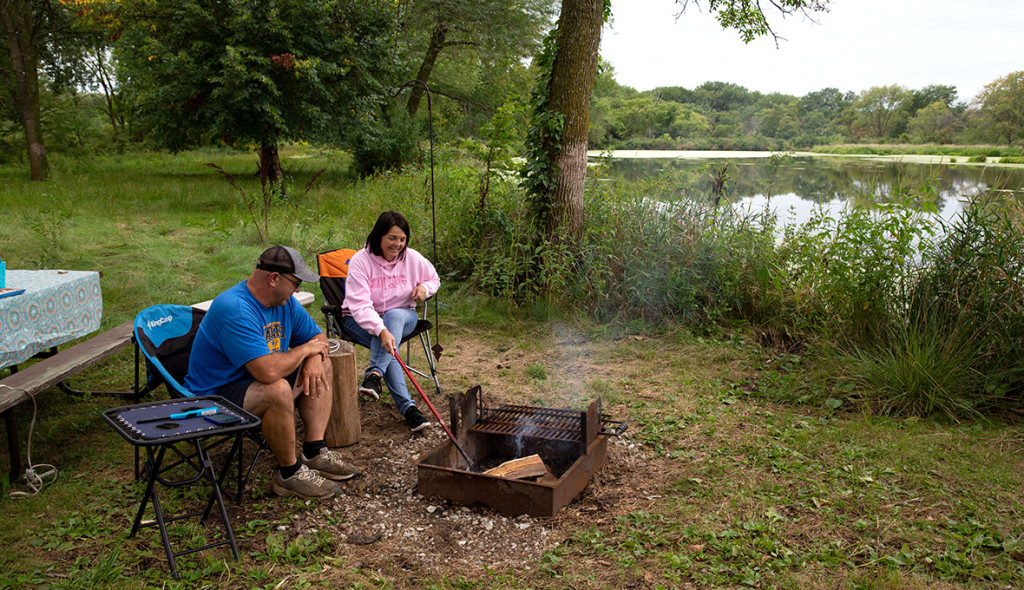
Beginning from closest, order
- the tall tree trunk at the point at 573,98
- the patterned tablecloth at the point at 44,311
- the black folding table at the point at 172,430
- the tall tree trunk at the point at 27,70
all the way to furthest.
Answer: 1. the black folding table at the point at 172,430
2. the patterned tablecloth at the point at 44,311
3. the tall tree trunk at the point at 573,98
4. the tall tree trunk at the point at 27,70

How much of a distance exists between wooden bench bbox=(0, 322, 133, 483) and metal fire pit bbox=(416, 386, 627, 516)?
1.81 m

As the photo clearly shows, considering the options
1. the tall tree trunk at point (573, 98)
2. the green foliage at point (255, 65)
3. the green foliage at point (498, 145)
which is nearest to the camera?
the tall tree trunk at point (573, 98)

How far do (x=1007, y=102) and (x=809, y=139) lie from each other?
7.03 metres

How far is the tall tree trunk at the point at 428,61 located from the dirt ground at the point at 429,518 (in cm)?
1509

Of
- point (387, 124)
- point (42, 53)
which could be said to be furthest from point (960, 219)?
point (42, 53)

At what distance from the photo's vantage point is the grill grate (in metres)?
3.27

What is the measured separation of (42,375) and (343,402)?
1427mm

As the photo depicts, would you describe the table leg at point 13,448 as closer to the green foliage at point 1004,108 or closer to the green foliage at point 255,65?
the green foliage at point 1004,108

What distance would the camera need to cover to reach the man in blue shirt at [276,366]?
8.96ft

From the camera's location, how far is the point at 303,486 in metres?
2.84

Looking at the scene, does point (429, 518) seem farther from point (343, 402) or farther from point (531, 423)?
point (343, 402)

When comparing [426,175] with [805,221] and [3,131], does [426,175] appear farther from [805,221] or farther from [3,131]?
[3,131]

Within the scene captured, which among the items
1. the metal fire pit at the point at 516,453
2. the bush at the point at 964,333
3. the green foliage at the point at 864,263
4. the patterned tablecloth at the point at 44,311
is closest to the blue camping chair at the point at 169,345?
the patterned tablecloth at the point at 44,311

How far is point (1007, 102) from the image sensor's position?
6.12m
